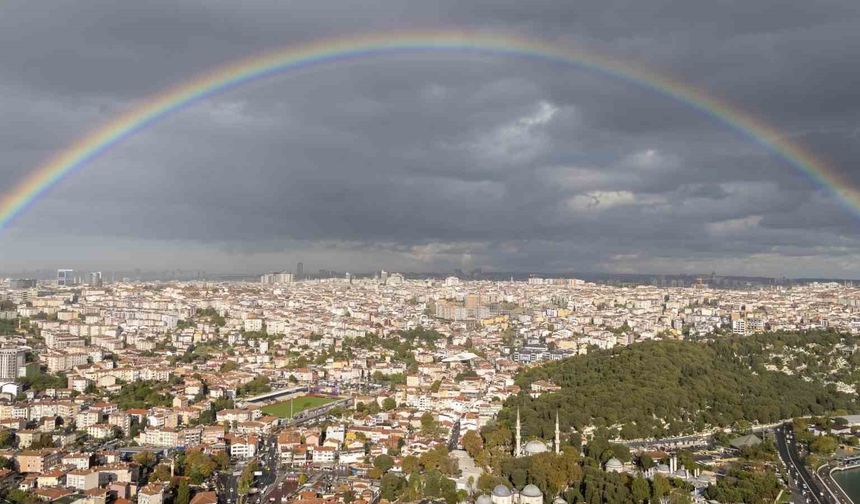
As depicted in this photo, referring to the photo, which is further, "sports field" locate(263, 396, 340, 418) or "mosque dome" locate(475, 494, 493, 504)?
"sports field" locate(263, 396, 340, 418)

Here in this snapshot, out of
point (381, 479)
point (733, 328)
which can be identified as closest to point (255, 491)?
point (381, 479)

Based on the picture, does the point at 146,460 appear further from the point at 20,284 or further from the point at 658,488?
the point at 20,284

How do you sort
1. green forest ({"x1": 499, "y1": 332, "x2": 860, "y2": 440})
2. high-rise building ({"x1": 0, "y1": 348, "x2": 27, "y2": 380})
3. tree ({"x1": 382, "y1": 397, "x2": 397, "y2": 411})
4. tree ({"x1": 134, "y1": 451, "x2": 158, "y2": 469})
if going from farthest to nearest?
high-rise building ({"x1": 0, "y1": 348, "x2": 27, "y2": 380}) < tree ({"x1": 382, "y1": 397, "x2": 397, "y2": 411}) < green forest ({"x1": 499, "y1": 332, "x2": 860, "y2": 440}) < tree ({"x1": 134, "y1": 451, "x2": 158, "y2": 469})

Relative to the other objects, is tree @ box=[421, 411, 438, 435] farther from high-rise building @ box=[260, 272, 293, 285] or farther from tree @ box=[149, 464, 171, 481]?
high-rise building @ box=[260, 272, 293, 285]

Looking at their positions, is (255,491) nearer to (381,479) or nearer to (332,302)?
(381,479)

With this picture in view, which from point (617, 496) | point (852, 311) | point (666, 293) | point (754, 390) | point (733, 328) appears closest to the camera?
point (617, 496)

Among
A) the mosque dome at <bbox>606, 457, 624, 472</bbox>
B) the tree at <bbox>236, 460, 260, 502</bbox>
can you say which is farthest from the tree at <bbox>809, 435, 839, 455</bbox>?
the tree at <bbox>236, 460, 260, 502</bbox>

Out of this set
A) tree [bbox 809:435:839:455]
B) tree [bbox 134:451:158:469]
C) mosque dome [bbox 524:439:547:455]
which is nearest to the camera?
tree [bbox 134:451:158:469]
